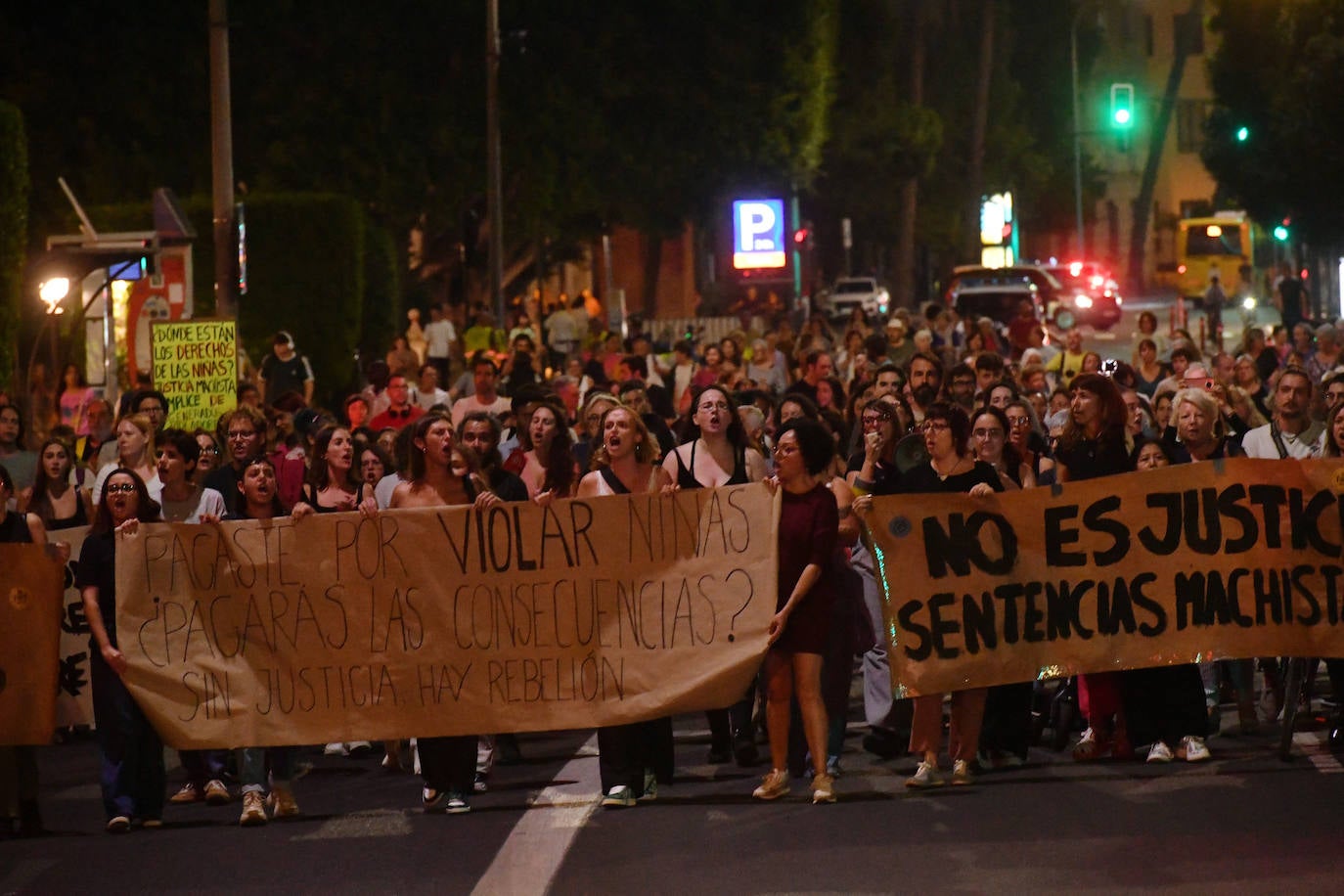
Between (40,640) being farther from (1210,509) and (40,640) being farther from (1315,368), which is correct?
(1315,368)

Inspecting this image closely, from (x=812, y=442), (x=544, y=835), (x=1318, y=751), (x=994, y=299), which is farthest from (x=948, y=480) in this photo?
(x=994, y=299)

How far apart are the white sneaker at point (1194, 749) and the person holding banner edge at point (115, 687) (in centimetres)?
450

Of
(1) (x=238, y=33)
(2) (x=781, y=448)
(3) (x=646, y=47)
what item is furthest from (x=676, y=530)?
(3) (x=646, y=47)

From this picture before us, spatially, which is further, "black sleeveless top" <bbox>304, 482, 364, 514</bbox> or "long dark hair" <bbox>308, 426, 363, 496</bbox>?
"long dark hair" <bbox>308, 426, 363, 496</bbox>

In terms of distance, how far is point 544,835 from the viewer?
9.42m

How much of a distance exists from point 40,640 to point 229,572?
853 millimetres

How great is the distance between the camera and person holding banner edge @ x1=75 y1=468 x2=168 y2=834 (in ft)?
32.4

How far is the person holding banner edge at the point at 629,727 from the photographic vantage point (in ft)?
33.0

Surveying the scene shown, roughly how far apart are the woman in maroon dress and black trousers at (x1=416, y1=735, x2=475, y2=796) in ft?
4.09

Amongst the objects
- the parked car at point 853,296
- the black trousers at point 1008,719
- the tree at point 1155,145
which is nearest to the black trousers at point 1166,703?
the black trousers at point 1008,719

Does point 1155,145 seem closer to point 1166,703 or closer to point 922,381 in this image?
point 922,381

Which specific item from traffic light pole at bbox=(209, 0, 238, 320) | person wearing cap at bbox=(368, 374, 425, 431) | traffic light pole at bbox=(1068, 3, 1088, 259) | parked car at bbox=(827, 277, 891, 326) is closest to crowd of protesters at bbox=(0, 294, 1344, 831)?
person wearing cap at bbox=(368, 374, 425, 431)

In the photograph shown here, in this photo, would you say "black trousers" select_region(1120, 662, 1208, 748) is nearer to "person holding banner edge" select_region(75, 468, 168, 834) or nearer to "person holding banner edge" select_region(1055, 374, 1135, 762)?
"person holding banner edge" select_region(1055, 374, 1135, 762)

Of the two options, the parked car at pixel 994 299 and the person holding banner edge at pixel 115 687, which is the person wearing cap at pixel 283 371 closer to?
the person holding banner edge at pixel 115 687
